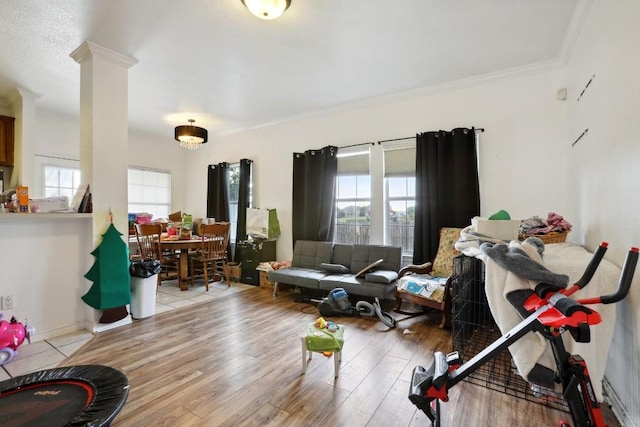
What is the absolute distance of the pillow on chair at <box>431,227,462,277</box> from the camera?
3328 mm

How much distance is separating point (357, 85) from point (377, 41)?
0.94 meters

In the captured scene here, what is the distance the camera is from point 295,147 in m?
4.89

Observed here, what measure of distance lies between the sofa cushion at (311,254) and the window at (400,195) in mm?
886

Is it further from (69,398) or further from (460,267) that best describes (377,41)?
(69,398)

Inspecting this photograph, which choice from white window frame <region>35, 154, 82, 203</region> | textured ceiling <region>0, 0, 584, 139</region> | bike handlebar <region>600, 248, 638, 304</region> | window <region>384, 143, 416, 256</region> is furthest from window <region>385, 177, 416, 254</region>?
white window frame <region>35, 154, 82, 203</region>

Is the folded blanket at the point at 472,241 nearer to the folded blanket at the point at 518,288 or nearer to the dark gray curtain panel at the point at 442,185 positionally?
the folded blanket at the point at 518,288

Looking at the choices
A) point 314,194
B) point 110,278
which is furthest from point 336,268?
point 110,278

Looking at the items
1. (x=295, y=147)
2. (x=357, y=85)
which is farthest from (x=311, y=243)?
(x=357, y=85)

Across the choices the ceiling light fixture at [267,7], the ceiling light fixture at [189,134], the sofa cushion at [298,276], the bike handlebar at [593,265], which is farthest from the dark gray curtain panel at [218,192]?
the bike handlebar at [593,265]

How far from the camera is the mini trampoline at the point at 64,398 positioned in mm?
1151

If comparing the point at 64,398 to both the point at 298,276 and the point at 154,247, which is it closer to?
the point at 298,276

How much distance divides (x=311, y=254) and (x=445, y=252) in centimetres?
188

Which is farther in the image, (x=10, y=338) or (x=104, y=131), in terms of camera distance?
(x=104, y=131)

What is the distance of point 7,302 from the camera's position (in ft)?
8.34
